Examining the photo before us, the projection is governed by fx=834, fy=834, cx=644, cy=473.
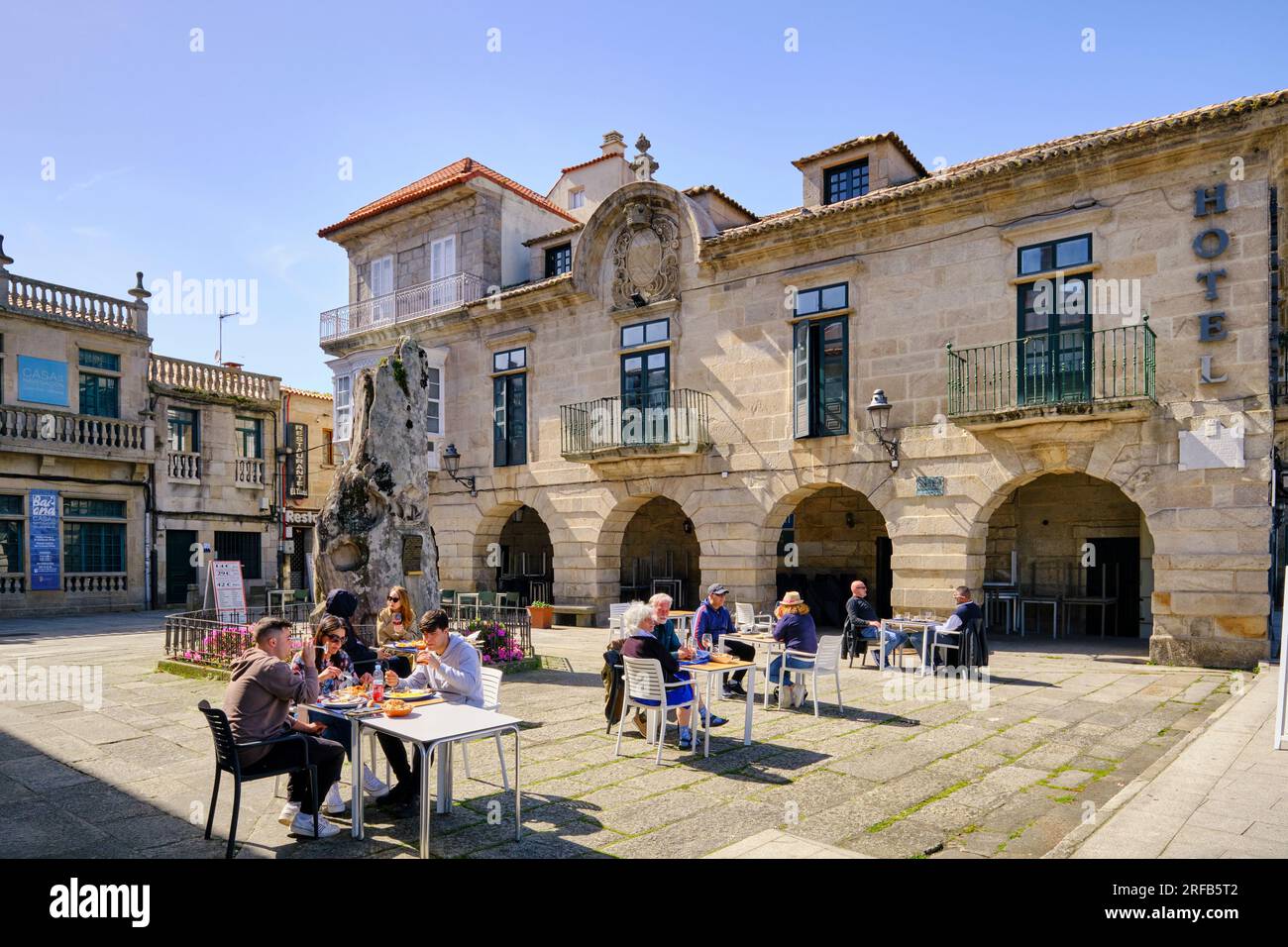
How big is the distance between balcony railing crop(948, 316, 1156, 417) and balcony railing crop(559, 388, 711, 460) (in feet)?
16.7

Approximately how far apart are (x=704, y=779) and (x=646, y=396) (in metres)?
12.3

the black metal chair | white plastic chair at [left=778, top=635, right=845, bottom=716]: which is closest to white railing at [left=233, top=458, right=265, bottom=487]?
white plastic chair at [left=778, top=635, right=845, bottom=716]

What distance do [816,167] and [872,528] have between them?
7769 mm

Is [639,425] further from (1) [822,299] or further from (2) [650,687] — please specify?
(2) [650,687]

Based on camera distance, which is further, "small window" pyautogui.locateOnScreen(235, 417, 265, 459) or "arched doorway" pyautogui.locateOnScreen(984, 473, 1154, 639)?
"small window" pyautogui.locateOnScreen(235, 417, 265, 459)

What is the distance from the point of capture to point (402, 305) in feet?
74.8

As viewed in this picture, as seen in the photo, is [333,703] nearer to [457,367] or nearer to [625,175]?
[457,367]

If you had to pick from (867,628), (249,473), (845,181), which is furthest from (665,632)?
(249,473)

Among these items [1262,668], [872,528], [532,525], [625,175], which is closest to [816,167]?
[872,528]

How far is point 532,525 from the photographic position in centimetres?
2498

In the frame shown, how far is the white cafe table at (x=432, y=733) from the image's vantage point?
4.75 metres

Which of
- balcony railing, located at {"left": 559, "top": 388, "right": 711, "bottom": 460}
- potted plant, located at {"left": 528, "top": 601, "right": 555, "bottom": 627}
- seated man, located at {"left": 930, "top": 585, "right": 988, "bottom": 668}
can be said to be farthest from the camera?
potted plant, located at {"left": 528, "top": 601, "right": 555, "bottom": 627}

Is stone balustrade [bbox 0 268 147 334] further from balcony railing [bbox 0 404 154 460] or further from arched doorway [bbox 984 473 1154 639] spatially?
arched doorway [bbox 984 473 1154 639]

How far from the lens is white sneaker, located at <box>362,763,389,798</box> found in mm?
5914
